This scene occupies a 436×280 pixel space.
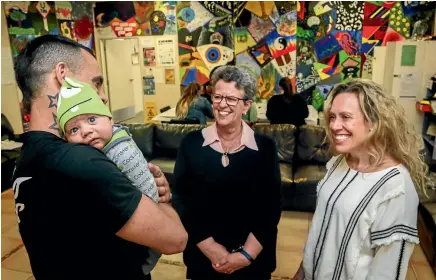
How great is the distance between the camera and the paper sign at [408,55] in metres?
4.86

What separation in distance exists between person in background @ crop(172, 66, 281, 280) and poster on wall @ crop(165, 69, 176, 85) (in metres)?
5.81

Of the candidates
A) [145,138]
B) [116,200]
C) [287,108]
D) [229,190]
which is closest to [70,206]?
[116,200]

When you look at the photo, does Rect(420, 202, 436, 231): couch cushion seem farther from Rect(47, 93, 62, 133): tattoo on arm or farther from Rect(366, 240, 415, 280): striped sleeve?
Rect(47, 93, 62, 133): tattoo on arm

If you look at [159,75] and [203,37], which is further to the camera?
[159,75]

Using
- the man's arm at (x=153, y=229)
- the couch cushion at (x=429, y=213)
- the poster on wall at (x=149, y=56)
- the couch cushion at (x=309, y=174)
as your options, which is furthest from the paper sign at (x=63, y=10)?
the man's arm at (x=153, y=229)

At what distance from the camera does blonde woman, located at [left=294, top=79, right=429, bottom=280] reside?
50.8 inches

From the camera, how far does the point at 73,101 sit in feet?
3.28

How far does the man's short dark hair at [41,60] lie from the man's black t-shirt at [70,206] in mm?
149

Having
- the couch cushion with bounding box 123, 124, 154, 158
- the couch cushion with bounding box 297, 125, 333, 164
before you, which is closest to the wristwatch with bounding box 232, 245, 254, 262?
the couch cushion with bounding box 297, 125, 333, 164

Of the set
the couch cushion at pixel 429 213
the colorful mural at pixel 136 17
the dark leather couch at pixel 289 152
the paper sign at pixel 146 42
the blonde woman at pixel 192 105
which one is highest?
the colorful mural at pixel 136 17

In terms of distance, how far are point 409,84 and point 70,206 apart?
5.17 metres

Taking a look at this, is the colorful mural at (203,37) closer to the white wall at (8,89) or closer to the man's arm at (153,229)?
the white wall at (8,89)

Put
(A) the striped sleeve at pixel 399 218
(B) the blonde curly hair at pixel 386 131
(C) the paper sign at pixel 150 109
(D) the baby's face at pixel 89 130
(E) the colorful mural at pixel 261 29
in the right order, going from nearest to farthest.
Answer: (D) the baby's face at pixel 89 130, (A) the striped sleeve at pixel 399 218, (B) the blonde curly hair at pixel 386 131, (E) the colorful mural at pixel 261 29, (C) the paper sign at pixel 150 109

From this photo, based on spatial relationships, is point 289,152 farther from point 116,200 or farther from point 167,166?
A: point 116,200
